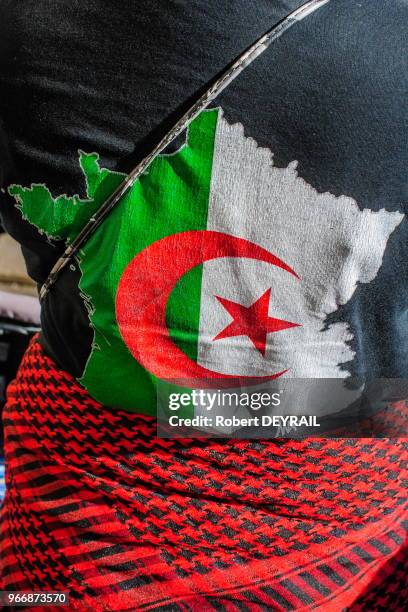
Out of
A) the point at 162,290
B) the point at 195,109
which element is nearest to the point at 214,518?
the point at 162,290

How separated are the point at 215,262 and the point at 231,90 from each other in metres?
0.16

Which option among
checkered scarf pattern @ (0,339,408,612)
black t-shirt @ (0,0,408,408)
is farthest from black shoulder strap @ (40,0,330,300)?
checkered scarf pattern @ (0,339,408,612)

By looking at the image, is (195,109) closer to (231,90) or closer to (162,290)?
(231,90)

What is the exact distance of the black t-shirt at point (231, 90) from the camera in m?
0.53

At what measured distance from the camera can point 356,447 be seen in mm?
703

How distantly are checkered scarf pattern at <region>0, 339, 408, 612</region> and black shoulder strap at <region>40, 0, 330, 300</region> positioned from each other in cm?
21

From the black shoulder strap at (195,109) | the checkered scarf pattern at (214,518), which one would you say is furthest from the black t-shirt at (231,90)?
the checkered scarf pattern at (214,518)

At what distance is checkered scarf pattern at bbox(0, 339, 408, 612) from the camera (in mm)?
695

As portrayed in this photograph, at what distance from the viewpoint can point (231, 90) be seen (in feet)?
1.79

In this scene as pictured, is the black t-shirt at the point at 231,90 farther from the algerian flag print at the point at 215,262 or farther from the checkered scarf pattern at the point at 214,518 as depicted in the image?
the checkered scarf pattern at the point at 214,518

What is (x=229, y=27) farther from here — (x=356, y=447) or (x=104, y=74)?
(x=356, y=447)

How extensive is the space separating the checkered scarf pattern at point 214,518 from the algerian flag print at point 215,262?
0.28ft

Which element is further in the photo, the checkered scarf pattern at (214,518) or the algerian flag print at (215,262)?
the checkered scarf pattern at (214,518)

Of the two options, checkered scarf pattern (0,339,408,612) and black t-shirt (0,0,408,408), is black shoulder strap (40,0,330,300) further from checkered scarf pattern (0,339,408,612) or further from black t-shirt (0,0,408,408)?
checkered scarf pattern (0,339,408,612)
